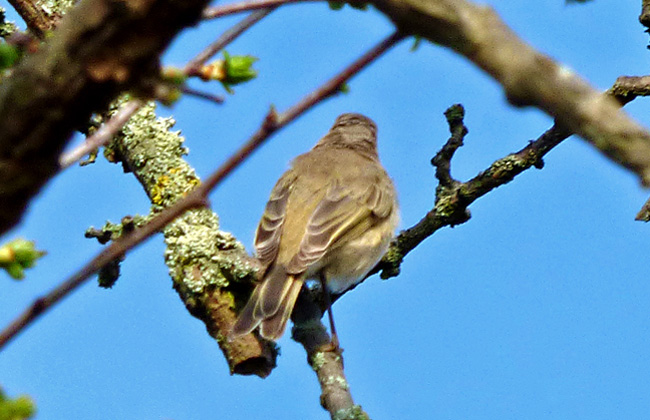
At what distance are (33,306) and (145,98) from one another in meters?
0.41

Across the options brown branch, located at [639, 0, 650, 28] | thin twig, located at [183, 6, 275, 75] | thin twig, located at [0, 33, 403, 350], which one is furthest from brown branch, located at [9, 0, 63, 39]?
thin twig, located at [0, 33, 403, 350]

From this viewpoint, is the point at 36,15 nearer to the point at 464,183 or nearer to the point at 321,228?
the point at 321,228

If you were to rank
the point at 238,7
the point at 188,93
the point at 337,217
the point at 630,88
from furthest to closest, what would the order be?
the point at 337,217 → the point at 630,88 → the point at 238,7 → the point at 188,93

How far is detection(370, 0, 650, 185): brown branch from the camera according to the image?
1.18 m

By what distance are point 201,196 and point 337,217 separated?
5645mm

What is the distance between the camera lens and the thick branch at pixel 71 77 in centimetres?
149

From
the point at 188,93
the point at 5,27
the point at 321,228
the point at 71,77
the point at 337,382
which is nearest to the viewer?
the point at 71,77

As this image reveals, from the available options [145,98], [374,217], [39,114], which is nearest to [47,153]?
[39,114]

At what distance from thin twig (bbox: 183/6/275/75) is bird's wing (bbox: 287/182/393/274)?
435 cm

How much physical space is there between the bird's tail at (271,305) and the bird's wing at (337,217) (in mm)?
231

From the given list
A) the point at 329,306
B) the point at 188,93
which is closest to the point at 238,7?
the point at 188,93

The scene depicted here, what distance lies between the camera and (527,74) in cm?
124

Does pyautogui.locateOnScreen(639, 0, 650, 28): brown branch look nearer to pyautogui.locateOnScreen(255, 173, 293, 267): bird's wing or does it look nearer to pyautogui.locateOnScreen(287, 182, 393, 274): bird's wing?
pyautogui.locateOnScreen(287, 182, 393, 274): bird's wing

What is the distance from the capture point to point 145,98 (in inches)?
64.3
